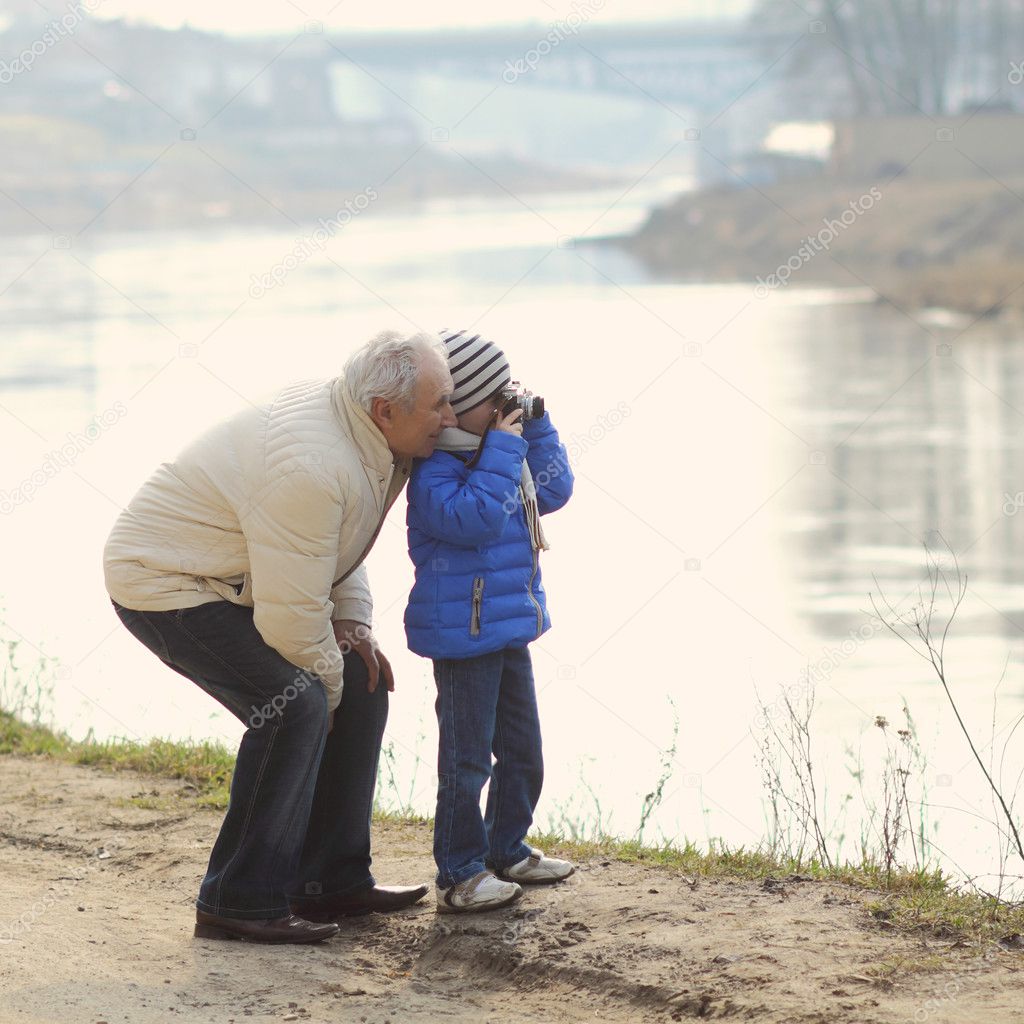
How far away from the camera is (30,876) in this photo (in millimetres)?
4305

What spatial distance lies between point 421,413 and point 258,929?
1328 millimetres

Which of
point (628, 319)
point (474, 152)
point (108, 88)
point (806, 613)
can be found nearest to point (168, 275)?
point (628, 319)

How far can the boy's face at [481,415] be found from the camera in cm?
367

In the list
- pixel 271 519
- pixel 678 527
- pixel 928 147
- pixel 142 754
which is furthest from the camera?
pixel 928 147

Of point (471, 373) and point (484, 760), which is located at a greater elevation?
point (471, 373)

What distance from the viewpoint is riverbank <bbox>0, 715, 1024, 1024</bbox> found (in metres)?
3.31

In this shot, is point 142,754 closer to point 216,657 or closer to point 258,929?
point 258,929

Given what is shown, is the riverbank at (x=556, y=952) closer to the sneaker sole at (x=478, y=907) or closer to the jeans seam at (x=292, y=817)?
the sneaker sole at (x=478, y=907)

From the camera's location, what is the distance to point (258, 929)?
3764 millimetres

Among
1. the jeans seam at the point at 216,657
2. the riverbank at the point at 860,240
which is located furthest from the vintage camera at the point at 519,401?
the riverbank at the point at 860,240

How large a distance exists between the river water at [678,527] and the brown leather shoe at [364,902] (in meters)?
1.02

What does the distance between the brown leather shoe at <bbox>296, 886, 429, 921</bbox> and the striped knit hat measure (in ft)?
4.16

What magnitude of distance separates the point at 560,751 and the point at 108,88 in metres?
96.3

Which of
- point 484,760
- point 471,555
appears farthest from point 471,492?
point 484,760
